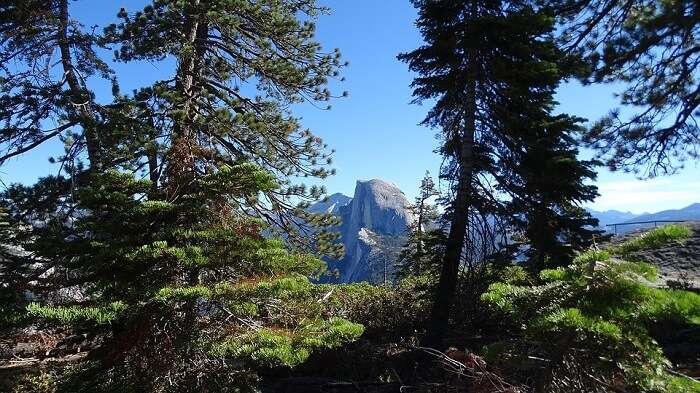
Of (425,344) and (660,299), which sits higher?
(660,299)

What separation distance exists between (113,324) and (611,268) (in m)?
5.63

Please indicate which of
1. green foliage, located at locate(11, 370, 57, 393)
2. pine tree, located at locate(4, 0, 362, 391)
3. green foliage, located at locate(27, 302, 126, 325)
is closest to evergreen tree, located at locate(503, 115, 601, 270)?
pine tree, located at locate(4, 0, 362, 391)

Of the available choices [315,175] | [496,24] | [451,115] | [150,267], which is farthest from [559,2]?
[150,267]

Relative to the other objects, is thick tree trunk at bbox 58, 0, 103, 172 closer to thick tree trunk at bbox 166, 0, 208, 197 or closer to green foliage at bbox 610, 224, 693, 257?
thick tree trunk at bbox 166, 0, 208, 197

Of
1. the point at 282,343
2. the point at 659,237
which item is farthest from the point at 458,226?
the point at 659,237

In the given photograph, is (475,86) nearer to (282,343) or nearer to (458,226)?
(458,226)

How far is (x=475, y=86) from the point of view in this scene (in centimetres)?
1050

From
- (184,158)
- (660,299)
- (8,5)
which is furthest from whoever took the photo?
(8,5)

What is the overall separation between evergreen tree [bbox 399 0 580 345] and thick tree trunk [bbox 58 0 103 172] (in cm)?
723

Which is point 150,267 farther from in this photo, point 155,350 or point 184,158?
point 184,158

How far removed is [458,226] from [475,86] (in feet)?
11.3

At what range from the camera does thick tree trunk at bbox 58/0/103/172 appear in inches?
287

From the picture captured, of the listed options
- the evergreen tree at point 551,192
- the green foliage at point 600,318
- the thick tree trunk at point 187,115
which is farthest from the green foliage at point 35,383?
the evergreen tree at point 551,192

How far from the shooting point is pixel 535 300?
11.9 ft
